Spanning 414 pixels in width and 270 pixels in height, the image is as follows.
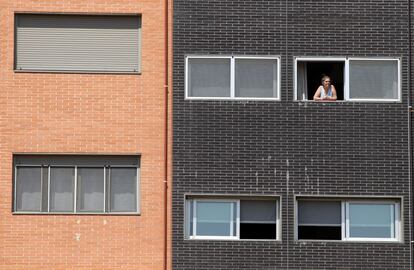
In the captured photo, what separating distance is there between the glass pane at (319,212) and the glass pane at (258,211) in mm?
545

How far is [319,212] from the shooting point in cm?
2180

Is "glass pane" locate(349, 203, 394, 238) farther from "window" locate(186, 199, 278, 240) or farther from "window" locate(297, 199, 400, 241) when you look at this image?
"window" locate(186, 199, 278, 240)

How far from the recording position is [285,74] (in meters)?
21.9

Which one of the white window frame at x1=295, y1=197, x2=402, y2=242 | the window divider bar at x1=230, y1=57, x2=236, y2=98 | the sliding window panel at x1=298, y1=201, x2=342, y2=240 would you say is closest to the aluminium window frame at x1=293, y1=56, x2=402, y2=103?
the window divider bar at x1=230, y1=57, x2=236, y2=98

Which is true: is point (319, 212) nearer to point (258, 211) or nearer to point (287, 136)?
point (258, 211)

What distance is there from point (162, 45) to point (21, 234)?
4582 millimetres

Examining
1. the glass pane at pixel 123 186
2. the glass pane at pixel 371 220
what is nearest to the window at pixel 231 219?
the glass pane at pixel 123 186

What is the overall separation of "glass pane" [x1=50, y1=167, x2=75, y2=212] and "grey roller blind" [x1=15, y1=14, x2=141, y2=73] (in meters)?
2.01

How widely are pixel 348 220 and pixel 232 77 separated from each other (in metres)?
3.59

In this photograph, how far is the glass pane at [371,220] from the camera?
71.2 ft

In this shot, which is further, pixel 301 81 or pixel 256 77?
pixel 301 81

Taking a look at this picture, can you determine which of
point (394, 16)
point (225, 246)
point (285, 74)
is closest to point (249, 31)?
point (285, 74)

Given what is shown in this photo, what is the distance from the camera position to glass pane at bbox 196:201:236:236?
2169 cm

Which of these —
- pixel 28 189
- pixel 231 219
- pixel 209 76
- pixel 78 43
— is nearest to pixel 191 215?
pixel 231 219
